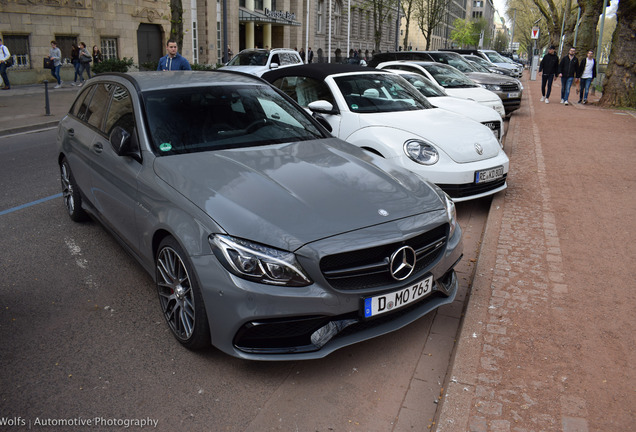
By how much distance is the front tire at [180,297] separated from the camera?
3320 millimetres

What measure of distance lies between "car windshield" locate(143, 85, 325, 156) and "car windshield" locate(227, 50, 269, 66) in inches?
694

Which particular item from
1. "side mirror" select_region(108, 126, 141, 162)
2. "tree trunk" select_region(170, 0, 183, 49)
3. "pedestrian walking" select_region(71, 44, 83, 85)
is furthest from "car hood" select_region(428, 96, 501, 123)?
"pedestrian walking" select_region(71, 44, 83, 85)

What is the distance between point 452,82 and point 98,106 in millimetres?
9245

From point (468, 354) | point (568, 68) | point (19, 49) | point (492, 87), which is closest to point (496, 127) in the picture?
point (492, 87)

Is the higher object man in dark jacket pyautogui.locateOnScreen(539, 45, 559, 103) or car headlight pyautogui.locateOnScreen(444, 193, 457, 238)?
man in dark jacket pyautogui.locateOnScreen(539, 45, 559, 103)

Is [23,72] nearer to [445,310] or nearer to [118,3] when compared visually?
[118,3]

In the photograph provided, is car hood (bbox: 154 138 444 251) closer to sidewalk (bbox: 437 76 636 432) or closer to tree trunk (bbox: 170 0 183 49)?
sidewalk (bbox: 437 76 636 432)

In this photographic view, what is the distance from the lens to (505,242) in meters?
5.51

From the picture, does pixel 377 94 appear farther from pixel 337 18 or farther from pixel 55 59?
pixel 337 18

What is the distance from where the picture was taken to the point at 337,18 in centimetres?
6475

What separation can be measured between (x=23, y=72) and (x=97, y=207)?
2319 cm

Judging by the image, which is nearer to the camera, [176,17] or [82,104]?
[82,104]

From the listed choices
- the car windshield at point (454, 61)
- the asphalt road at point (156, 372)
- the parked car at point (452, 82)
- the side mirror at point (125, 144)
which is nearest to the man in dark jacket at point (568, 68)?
the car windshield at point (454, 61)

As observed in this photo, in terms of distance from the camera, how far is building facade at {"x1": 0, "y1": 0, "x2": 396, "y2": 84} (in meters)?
24.8
